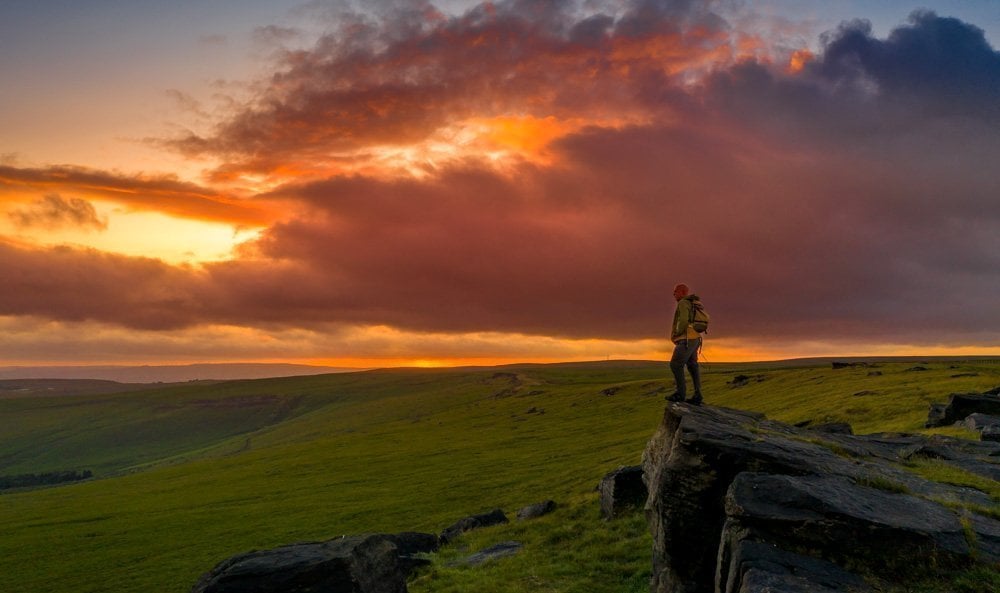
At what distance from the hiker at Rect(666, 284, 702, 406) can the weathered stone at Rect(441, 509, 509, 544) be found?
21.0 m

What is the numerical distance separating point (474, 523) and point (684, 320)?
23.9 m

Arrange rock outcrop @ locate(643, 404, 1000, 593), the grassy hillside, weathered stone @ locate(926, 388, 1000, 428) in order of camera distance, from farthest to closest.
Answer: weathered stone @ locate(926, 388, 1000, 428) < the grassy hillside < rock outcrop @ locate(643, 404, 1000, 593)

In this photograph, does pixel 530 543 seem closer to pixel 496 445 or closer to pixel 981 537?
pixel 981 537

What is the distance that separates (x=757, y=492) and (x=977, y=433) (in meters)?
31.6

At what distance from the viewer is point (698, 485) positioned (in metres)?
18.1

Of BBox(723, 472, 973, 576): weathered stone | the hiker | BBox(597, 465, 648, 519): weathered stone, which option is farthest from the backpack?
BBox(597, 465, 648, 519): weathered stone

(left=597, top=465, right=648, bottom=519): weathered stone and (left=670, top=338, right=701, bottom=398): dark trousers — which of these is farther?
(left=597, top=465, right=648, bottom=519): weathered stone

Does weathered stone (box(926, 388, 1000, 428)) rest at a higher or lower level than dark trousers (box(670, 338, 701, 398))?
lower

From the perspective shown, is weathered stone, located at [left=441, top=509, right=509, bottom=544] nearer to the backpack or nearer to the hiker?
the hiker

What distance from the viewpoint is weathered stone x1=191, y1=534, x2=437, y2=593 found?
74.4 feet

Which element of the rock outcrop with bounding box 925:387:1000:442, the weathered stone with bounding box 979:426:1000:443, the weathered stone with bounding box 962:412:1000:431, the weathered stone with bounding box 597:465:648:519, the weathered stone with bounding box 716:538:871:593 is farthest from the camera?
the rock outcrop with bounding box 925:387:1000:442

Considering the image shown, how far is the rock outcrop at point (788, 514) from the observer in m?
13.9

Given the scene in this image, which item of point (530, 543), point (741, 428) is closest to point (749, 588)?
point (741, 428)

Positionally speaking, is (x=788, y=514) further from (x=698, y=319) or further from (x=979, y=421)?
(x=979, y=421)
